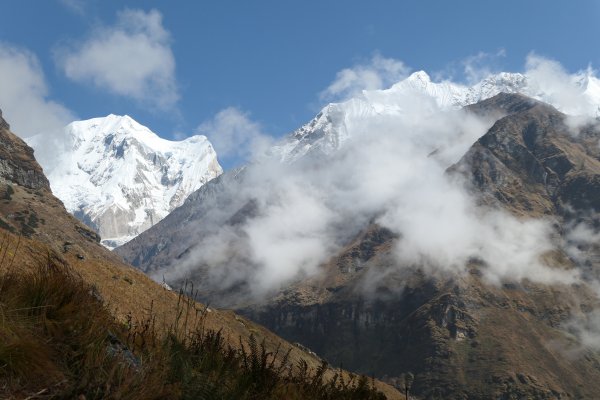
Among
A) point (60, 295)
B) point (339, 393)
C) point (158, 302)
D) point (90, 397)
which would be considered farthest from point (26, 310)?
point (158, 302)

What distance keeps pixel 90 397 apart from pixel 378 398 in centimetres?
602

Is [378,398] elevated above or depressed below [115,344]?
above

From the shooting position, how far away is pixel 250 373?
379 inches

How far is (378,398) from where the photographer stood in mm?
10953

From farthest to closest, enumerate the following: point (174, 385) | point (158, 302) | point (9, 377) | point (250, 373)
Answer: point (158, 302) < point (250, 373) < point (174, 385) < point (9, 377)

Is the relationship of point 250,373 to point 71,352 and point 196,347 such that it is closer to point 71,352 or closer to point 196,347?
point 196,347

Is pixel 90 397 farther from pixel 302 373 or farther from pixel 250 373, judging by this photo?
pixel 302 373

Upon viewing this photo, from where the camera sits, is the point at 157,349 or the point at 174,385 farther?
the point at 157,349

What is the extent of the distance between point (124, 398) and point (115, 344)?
200 cm

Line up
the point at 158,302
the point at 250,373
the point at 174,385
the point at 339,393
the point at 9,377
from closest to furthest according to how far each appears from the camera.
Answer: the point at 9,377
the point at 174,385
the point at 250,373
the point at 339,393
the point at 158,302

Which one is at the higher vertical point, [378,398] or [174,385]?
[378,398]

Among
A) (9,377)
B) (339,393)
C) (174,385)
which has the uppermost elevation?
(339,393)

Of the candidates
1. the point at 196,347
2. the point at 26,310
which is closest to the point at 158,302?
the point at 196,347

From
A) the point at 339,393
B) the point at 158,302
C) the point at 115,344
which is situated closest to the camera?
the point at 115,344
